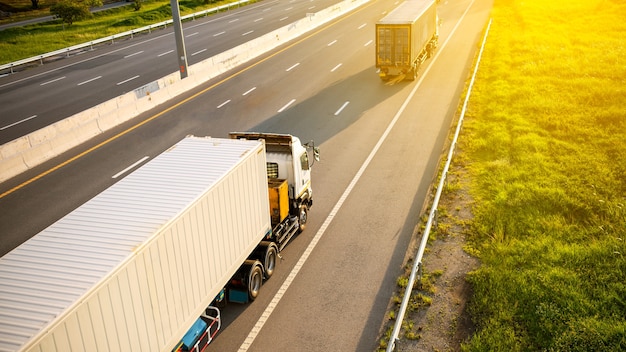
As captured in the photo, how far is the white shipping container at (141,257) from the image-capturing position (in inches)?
253

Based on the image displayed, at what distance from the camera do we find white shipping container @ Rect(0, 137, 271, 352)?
6.44m

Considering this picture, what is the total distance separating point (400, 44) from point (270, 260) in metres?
19.9

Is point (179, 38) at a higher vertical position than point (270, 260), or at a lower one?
higher

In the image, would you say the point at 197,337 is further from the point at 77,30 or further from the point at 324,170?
the point at 77,30

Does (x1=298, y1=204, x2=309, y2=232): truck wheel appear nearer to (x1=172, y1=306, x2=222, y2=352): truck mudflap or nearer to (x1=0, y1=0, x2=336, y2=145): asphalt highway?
(x1=172, y1=306, x2=222, y2=352): truck mudflap

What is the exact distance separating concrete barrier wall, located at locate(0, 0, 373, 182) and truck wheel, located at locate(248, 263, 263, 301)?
42.2 feet

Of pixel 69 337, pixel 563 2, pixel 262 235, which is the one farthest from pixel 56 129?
pixel 563 2

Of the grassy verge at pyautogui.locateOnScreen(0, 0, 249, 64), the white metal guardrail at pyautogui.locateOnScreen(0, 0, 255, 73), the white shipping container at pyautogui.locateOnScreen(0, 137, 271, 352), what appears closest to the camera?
the white shipping container at pyautogui.locateOnScreen(0, 137, 271, 352)

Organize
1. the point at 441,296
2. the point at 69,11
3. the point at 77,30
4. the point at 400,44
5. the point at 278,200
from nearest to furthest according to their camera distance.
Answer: the point at 441,296 → the point at 278,200 → the point at 400,44 → the point at 77,30 → the point at 69,11

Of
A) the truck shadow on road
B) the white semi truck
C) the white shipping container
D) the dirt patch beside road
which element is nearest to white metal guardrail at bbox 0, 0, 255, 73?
the truck shadow on road

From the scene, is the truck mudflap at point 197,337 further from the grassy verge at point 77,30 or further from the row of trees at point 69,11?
the row of trees at point 69,11

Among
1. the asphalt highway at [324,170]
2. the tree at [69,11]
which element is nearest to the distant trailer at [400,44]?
the asphalt highway at [324,170]

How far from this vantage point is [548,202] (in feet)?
51.4

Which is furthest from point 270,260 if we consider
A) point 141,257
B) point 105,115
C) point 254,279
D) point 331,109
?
point 105,115
